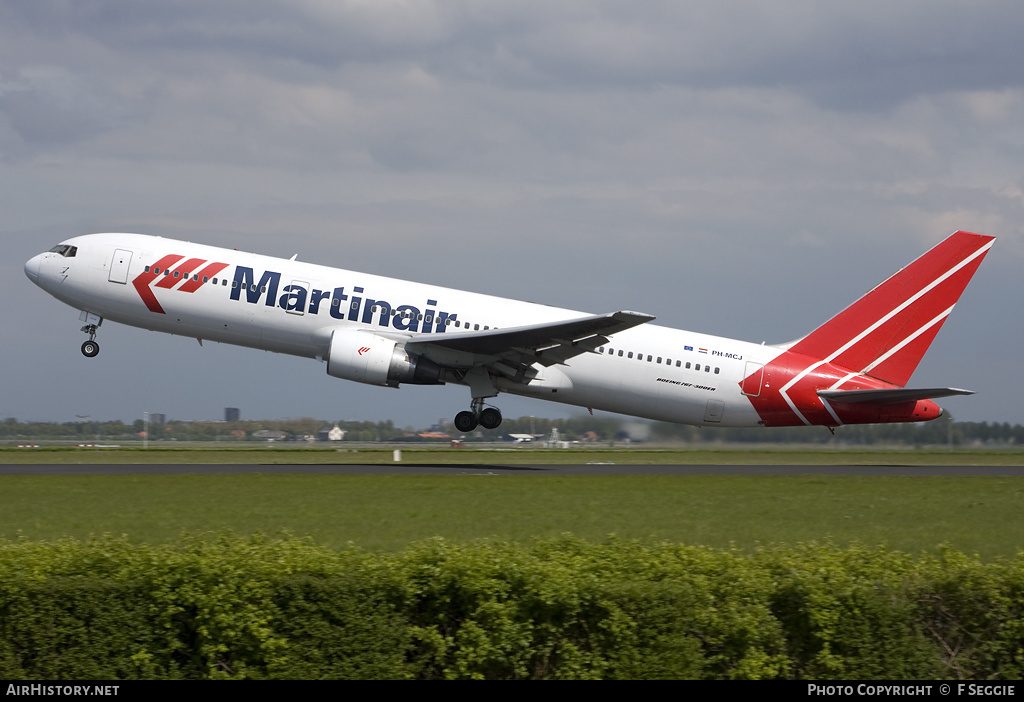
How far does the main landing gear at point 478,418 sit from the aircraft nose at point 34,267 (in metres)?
14.9

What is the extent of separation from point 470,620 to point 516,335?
21466 millimetres

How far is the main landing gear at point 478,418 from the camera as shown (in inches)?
1302

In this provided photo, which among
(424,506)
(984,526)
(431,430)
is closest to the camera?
(984,526)

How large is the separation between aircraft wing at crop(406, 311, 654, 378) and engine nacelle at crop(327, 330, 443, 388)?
0.56 m

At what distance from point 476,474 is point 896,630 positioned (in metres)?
18.1

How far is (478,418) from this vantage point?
3319 cm

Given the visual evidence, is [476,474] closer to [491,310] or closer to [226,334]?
[491,310]

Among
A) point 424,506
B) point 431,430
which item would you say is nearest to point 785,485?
point 424,506

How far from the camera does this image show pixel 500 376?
3300cm

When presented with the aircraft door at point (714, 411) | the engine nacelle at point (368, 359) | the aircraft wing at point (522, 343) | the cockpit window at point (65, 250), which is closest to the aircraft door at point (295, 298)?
the engine nacelle at point (368, 359)

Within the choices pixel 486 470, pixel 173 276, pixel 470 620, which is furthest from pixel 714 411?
pixel 470 620

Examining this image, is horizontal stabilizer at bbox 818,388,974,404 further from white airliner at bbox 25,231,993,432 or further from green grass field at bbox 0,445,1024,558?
green grass field at bbox 0,445,1024,558

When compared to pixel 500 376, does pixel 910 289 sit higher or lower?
higher
